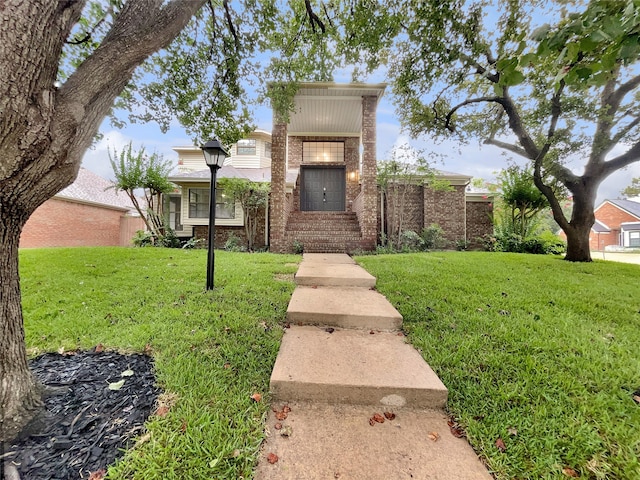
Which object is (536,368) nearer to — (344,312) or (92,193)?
(344,312)

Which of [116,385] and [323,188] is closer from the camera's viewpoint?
[116,385]

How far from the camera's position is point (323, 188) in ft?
40.1

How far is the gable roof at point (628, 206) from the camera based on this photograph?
2480cm

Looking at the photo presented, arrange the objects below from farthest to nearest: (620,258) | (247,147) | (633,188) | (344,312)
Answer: (247,147) → (620,258) → (633,188) → (344,312)

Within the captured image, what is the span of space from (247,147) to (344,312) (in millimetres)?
13557

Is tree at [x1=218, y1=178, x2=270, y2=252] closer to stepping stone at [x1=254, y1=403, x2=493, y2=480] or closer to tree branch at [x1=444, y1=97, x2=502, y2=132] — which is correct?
tree branch at [x1=444, y1=97, x2=502, y2=132]

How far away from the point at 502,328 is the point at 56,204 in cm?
1824

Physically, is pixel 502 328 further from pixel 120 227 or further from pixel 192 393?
pixel 120 227

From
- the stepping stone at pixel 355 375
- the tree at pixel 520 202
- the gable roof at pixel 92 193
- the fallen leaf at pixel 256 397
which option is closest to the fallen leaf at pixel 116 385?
the fallen leaf at pixel 256 397

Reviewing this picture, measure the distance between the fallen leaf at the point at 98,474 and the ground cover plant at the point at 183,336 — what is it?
0.04 m

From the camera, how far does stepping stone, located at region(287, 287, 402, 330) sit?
2.68 metres

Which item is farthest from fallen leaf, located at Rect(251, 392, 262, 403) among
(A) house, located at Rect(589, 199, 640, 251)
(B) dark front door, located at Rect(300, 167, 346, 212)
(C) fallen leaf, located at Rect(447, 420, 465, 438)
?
(A) house, located at Rect(589, 199, 640, 251)

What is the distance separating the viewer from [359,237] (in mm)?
8773

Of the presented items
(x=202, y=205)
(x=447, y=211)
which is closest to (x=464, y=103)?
(x=447, y=211)
